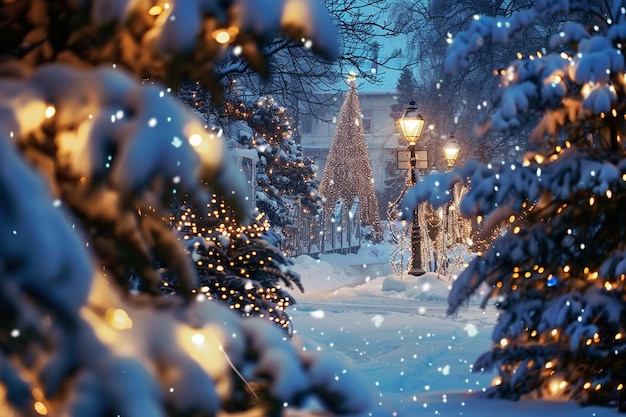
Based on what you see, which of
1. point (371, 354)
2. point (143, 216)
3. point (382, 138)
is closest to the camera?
point (143, 216)

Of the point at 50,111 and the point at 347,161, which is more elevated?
the point at 347,161

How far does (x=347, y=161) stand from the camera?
144 ft

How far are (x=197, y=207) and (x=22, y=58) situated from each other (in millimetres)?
541

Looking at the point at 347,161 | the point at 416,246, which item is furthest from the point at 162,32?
the point at 347,161

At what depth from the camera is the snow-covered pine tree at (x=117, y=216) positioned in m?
1.51

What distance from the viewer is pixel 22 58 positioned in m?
2.00

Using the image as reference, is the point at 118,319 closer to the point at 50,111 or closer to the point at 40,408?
the point at 40,408

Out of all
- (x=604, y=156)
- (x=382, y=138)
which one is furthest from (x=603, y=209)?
(x=382, y=138)

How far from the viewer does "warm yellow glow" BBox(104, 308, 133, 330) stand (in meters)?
1.67

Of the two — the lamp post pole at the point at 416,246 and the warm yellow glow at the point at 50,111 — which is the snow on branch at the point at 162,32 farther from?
the lamp post pole at the point at 416,246

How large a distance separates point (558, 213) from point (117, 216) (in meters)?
5.02

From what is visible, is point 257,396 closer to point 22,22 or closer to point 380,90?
point 22,22

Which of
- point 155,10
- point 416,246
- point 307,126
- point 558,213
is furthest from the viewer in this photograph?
point 307,126

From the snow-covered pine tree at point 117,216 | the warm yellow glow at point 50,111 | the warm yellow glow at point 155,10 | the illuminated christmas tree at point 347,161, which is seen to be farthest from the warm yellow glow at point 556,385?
the illuminated christmas tree at point 347,161
